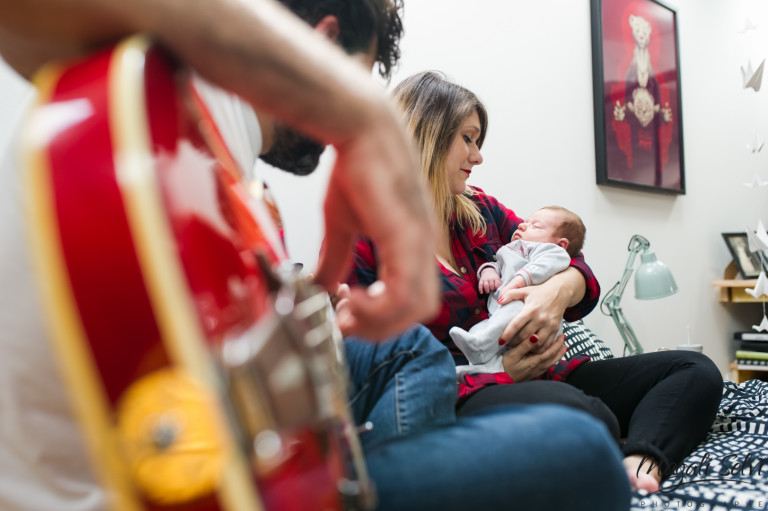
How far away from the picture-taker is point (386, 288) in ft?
1.30

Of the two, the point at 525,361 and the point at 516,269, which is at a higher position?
the point at 516,269

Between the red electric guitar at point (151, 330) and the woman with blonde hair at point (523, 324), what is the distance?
881mm

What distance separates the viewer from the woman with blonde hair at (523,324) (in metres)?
1.22

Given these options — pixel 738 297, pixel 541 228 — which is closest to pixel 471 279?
pixel 541 228

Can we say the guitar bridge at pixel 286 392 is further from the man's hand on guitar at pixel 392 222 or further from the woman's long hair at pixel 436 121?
the woman's long hair at pixel 436 121

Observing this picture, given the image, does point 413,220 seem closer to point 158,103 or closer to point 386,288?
point 386,288

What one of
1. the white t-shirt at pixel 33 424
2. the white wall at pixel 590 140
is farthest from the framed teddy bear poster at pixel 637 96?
the white t-shirt at pixel 33 424

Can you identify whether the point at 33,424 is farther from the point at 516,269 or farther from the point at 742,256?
the point at 742,256

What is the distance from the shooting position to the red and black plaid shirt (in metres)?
1.29

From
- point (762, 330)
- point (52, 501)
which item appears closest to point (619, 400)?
point (52, 501)

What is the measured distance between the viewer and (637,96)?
8.74 feet

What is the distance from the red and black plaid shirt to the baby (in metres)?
0.03

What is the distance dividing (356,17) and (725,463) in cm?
120

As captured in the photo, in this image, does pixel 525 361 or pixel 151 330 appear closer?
pixel 151 330
